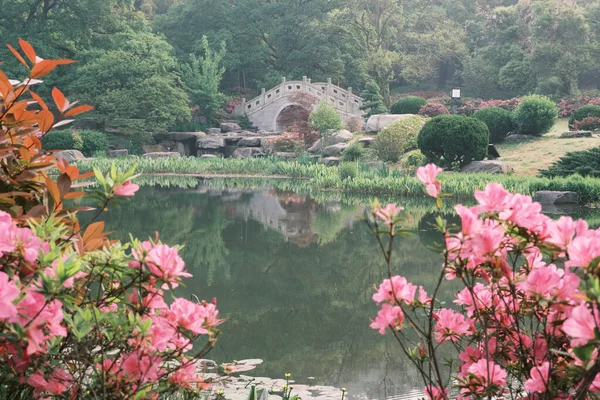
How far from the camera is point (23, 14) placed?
2803 cm

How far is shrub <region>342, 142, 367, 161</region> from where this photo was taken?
21562 mm

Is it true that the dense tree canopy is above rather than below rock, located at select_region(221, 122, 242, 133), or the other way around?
above

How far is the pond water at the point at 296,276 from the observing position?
14.4 ft

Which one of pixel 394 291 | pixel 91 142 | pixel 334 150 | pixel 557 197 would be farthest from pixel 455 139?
pixel 394 291

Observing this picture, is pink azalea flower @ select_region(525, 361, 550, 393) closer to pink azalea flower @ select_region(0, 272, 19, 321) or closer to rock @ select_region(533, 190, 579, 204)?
pink azalea flower @ select_region(0, 272, 19, 321)

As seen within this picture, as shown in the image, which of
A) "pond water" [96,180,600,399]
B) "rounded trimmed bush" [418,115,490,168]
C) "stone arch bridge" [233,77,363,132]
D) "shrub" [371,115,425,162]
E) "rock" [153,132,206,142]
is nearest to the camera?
"pond water" [96,180,600,399]

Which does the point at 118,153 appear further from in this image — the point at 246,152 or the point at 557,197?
the point at 557,197

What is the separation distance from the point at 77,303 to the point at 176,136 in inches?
1097

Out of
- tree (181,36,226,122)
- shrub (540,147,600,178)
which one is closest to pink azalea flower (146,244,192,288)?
shrub (540,147,600,178)

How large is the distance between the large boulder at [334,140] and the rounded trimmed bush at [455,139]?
241 inches

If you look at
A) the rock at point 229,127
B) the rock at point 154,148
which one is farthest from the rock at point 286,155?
the rock at point 229,127

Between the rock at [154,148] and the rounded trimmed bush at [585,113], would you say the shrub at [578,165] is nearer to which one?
the rounded trimmed bush at [585,113]

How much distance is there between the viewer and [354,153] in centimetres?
2162

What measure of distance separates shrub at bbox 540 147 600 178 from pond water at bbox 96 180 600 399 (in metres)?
3.49
